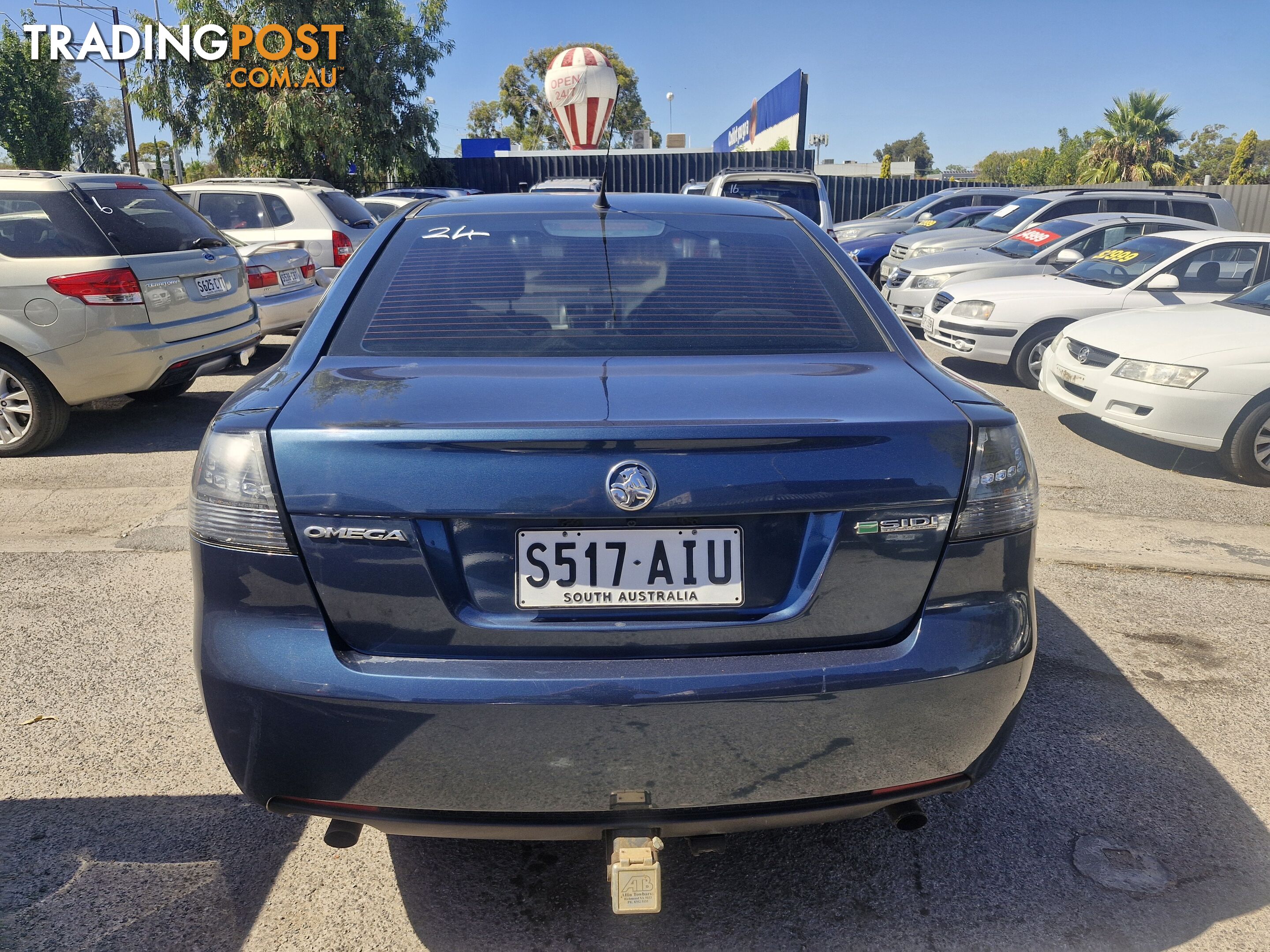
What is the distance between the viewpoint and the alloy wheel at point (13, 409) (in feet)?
20.2

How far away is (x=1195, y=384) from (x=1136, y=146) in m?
42.5

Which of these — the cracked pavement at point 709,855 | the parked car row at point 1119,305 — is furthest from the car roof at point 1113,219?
the cracked pavement at point 709,855

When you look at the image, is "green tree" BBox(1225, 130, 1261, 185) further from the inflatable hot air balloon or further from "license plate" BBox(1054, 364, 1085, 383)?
"license plate" BBox(1054, 364, 1085, 383)

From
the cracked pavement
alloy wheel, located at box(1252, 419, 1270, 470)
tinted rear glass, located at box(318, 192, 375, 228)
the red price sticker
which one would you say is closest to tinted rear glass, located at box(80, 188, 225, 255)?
the cracked pavement

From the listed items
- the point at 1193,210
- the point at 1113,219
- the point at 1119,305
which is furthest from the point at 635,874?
the point at 1193,210

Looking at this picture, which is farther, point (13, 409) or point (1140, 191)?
point (1140, 191)

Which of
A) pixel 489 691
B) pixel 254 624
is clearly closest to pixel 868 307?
pixel 489 691

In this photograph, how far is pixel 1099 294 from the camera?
28.2 ft

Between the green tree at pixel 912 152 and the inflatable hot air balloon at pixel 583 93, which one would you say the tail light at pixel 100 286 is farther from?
the green tree at pixel 912 152

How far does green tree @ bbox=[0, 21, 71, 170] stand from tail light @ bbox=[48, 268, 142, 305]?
34408 mm

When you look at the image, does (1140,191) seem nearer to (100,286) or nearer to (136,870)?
(100,286)

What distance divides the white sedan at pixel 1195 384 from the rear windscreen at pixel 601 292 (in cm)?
435

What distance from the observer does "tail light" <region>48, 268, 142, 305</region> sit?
19.6 feet

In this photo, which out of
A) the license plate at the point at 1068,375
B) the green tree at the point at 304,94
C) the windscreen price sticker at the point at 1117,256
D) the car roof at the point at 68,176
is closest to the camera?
the car roof at the point at 68,176
